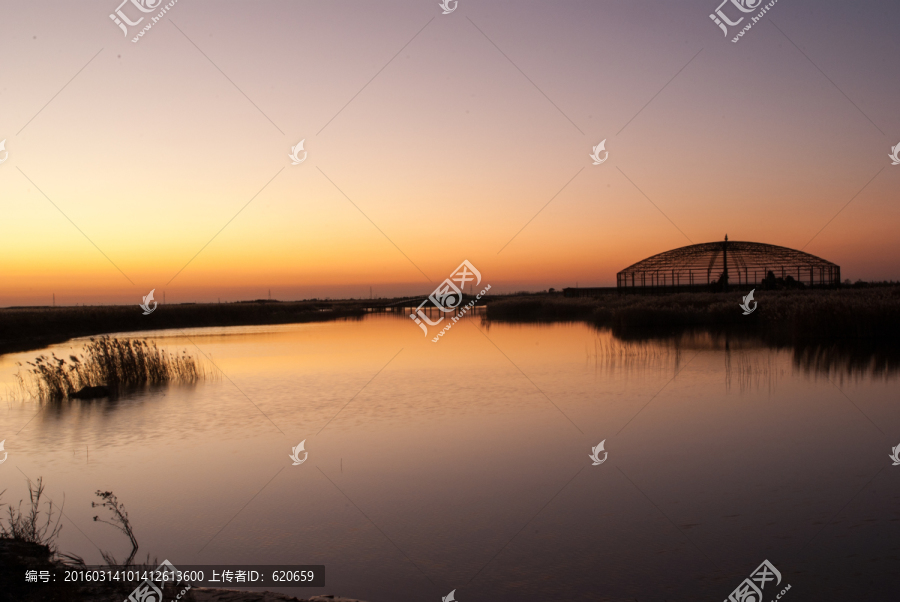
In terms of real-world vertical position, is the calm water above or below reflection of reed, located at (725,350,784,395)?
below

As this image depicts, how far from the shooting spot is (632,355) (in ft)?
55.9

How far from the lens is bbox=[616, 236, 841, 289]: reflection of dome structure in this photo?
3991 centimetres

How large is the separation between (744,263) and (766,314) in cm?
1877

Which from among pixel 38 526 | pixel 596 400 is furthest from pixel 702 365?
pixel 38 526

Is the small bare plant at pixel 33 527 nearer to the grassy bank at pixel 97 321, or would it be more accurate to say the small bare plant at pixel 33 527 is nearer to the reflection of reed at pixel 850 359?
the reflection of reed at pixel 850 359

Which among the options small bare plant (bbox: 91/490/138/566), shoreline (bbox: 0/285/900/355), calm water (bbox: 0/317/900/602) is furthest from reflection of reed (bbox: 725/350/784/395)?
small bare plant (bbox: 91/490/138/566)

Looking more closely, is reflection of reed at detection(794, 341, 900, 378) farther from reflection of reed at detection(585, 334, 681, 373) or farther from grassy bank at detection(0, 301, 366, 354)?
grassy bank at detection(0, 301, 366, 354)

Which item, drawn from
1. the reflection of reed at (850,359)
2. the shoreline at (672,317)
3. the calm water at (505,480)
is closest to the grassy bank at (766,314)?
the shoreline at (672,317)

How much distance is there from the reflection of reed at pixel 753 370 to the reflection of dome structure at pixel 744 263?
25.3 m

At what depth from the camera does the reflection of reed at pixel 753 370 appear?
1177 centimetres

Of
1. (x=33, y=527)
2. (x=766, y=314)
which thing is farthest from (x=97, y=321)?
(x=33, y=527)

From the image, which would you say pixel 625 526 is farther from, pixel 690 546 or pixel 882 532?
pixel 882 532

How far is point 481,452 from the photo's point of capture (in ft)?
24.9

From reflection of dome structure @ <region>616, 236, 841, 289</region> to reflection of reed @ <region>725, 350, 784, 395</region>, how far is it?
83.1ft
